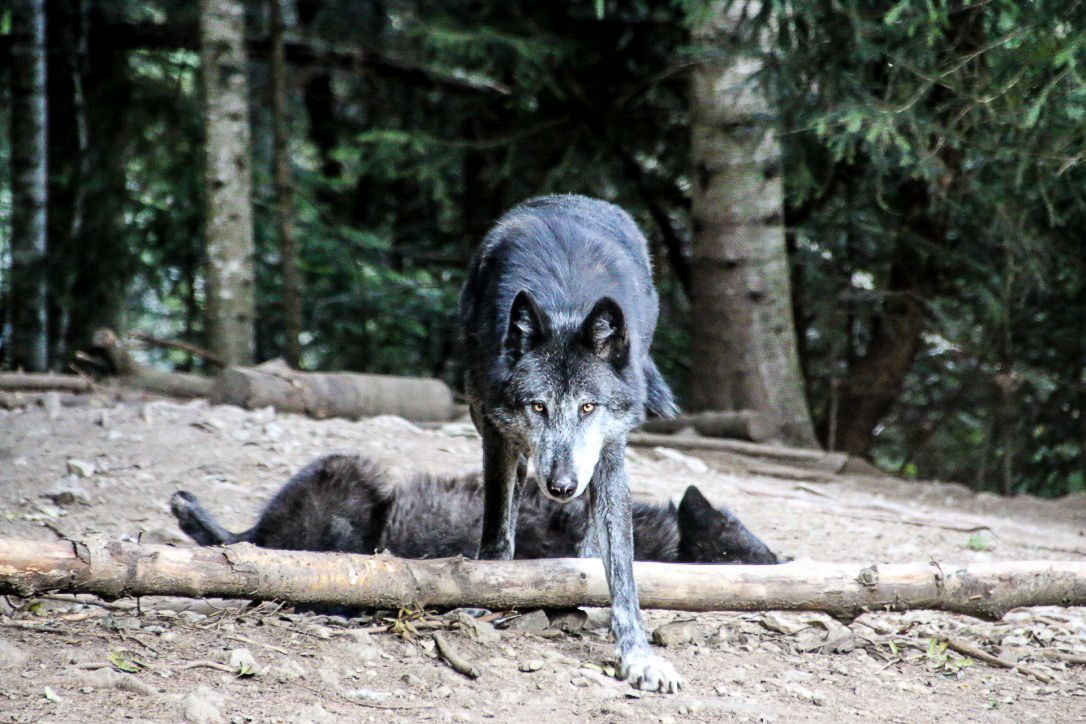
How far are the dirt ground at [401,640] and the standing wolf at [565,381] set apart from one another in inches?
19.4

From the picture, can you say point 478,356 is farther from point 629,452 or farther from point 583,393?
point 629,452

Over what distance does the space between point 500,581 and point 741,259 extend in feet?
22.3

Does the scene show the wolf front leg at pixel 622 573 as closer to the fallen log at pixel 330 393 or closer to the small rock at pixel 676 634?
the small rock at pixel 676 634

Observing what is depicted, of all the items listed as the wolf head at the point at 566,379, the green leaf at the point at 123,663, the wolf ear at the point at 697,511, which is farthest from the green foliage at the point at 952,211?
the green leaf at the point at 123,663

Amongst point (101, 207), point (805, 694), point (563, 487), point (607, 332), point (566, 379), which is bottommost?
point (805, 694)

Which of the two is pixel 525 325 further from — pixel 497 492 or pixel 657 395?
pixel 657 395

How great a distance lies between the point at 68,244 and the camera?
13.1 meters

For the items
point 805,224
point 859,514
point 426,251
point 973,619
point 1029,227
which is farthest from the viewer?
point 426,251

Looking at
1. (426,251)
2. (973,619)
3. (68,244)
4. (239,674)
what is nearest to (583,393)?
(239,674)

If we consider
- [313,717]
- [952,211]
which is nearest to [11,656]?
[313,717]

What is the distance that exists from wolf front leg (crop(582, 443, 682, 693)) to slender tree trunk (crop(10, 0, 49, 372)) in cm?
1029

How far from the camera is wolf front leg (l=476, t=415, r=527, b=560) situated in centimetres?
507

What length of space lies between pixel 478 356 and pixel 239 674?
204cm

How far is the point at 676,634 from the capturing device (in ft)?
15.7
